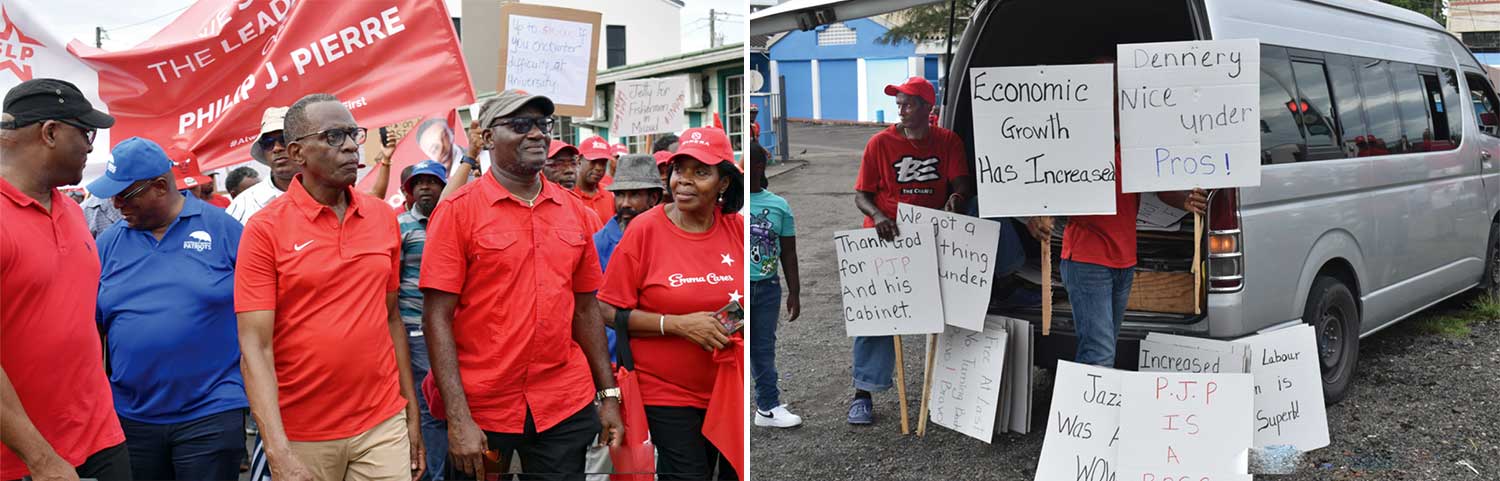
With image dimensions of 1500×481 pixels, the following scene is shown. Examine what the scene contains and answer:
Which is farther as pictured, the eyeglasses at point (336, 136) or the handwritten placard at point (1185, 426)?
the handwritten placard at point (1185, 426)

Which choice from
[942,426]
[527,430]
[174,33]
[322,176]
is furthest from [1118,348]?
[174,33]

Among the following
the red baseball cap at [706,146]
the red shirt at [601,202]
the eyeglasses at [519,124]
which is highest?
the eyeglasses at [519,124]

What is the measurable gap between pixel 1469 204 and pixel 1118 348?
10.5 feet

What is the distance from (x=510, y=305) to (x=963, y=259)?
243cm

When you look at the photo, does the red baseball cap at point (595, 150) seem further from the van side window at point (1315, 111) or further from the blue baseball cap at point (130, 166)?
the van side window at point (1315, 111)

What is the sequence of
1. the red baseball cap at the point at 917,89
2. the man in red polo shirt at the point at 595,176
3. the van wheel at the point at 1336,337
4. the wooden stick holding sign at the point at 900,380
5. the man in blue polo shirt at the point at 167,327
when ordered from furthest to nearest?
the man in red polo shirt at the point at 595,176 → the van wheel at the point at 1336,337 → the wooden stick holding sign at the point at 900,380 → the red baseball cap at the point at 917,89 → the man in blue polo shirt at the point at 167,327

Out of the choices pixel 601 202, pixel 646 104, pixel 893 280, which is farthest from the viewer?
pixel 646 104

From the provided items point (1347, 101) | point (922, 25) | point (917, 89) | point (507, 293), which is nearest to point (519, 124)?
point (507, 293)

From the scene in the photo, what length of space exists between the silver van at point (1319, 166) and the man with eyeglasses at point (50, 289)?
3.20 metres

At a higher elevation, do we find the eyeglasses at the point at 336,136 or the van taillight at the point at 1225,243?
the eyeglasses at the point at 336,136

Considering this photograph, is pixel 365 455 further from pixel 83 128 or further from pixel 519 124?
pixel 83 128

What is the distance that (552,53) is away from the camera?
611 centimetres

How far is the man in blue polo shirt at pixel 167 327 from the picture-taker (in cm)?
342

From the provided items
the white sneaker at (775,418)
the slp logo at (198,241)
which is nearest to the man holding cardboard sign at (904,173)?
the white sneaker at (775,418)
